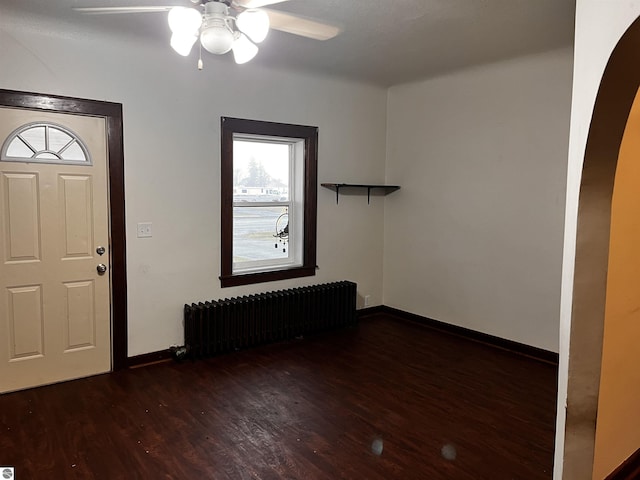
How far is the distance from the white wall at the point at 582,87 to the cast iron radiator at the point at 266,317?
287cm

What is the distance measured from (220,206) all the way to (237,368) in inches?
57.7

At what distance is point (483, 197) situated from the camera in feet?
14.9

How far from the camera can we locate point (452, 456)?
262 cm

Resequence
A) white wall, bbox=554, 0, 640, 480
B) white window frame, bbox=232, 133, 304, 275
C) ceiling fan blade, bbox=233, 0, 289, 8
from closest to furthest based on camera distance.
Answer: white wall, bbox=554, 0, 640, 480 < ceiling fan blade, bbox=233, 0, 289, 8 < white window frame, bbox=232, 133, 304, 275

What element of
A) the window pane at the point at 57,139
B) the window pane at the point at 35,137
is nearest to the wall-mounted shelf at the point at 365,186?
the window pane at the point at 57,139

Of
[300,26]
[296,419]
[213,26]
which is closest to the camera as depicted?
[213,26]

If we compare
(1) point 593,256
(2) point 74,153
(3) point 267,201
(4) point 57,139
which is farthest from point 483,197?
(4) point 57,139

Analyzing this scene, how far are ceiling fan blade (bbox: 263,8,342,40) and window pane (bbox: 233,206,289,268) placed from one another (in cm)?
186

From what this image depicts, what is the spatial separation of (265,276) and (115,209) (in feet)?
5.12

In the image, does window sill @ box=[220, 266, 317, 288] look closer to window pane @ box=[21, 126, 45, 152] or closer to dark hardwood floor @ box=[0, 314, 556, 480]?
dark hardwood floor @ box=[0, 314, 556, 480]

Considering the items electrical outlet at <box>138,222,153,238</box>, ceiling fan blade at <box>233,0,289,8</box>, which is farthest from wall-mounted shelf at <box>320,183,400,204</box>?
ceiling fan blade at <box>233,0,289,8</box>

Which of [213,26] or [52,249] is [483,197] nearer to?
[213,26]

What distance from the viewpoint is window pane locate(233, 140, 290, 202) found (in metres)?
4.55

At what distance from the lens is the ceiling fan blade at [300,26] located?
286 centimetres
